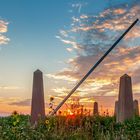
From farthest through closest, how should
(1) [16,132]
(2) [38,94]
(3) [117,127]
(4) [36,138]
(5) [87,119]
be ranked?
(2) [38,94] < (3) [117,127] < (5) [87,119] < (1) [16,132] < (4) [36,138]

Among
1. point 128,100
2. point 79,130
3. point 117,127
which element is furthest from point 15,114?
point 128,100

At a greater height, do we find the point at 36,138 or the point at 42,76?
the point at 42,76

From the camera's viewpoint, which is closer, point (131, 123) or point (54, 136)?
point (54, 136)

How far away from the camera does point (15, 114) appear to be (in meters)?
11.8

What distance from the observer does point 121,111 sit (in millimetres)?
20781

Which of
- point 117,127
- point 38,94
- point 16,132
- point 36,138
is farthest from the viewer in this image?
point 38,94

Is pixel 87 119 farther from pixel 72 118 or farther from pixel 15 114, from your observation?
pixel 15 114

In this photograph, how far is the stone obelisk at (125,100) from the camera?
67.4 feet

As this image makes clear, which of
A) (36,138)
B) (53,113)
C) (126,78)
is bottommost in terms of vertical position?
(36,138)

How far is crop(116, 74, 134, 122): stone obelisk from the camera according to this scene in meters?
20.5

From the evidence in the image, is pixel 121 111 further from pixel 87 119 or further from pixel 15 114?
pixel 15 114

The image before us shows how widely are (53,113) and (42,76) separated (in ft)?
6.80

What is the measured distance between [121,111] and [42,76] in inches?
179

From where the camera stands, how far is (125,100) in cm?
2048
